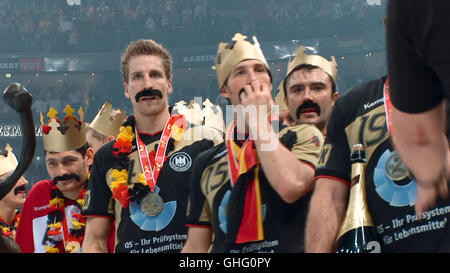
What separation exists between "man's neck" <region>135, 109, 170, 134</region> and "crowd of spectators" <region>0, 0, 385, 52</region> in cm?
1777

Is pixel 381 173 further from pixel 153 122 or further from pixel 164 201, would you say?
pixel 153 122

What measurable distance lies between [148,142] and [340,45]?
1739 centimetres

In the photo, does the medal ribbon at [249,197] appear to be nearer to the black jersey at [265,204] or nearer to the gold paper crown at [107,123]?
the black jersey at [265,204]

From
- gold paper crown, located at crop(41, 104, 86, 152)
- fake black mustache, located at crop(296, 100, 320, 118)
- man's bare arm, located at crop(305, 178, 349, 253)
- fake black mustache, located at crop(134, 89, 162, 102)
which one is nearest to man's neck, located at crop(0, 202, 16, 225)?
gold paper crown, located at crop(41, 104, 86, 152)

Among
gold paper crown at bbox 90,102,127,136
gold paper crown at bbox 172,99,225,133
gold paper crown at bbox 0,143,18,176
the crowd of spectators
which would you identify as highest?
the crowd of spectators

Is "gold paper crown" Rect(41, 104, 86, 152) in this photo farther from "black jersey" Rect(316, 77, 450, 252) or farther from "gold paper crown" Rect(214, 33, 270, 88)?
"black jersey" Rect(316, 77, 450, 252)

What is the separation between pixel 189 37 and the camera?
874 inches

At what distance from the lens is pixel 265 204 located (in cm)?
299

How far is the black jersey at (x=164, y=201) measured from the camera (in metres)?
3.66

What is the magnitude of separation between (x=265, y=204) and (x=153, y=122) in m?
1.14

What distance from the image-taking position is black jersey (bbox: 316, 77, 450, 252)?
2.39 meters

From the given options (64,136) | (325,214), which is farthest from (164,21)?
(325,214)

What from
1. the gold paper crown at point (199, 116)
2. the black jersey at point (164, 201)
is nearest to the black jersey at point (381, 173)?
the black jersey at point (164, 201)

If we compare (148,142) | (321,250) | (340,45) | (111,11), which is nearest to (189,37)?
(111,11)
